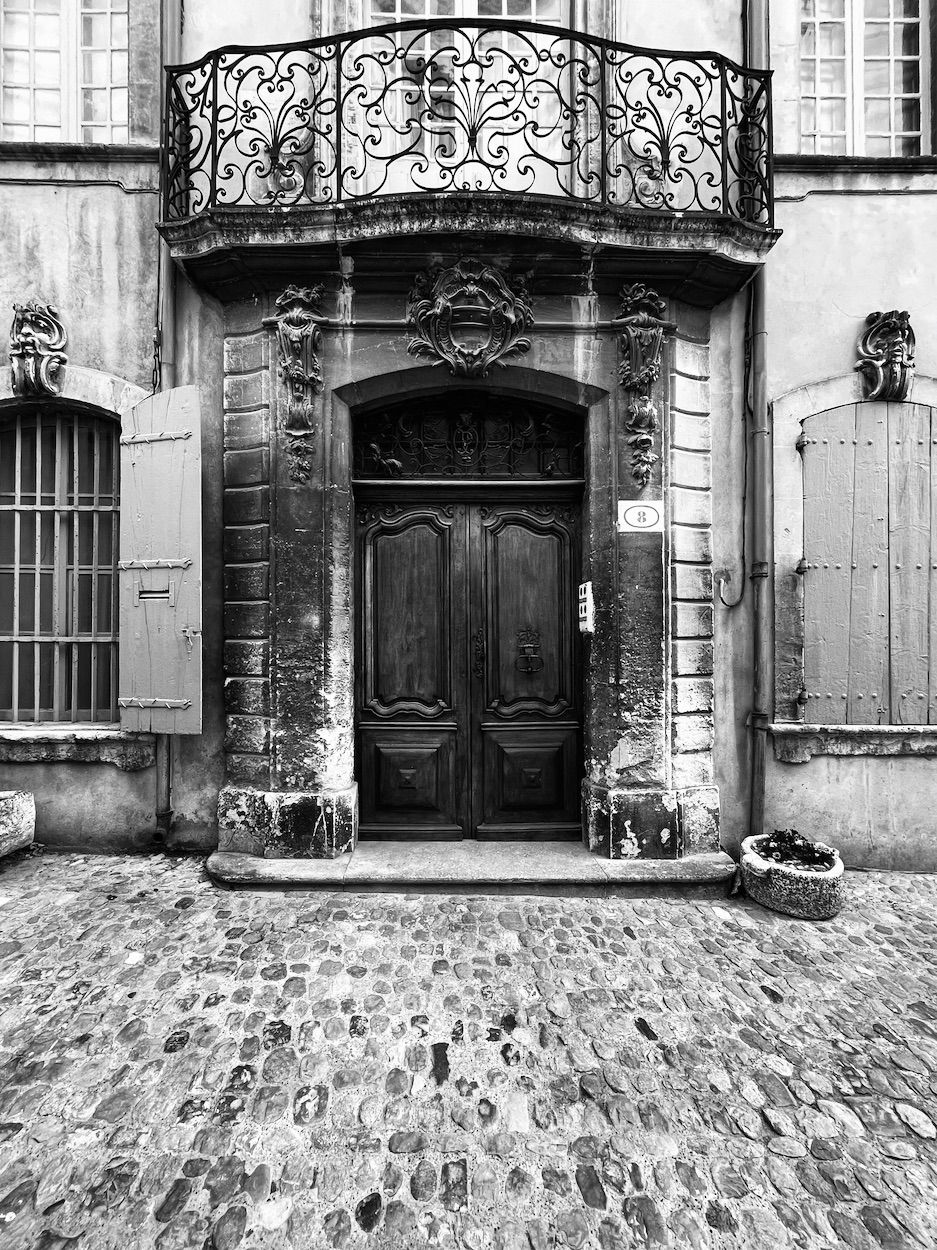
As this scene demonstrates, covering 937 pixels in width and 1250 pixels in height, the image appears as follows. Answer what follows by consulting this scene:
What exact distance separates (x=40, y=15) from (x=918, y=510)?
8.26 metres

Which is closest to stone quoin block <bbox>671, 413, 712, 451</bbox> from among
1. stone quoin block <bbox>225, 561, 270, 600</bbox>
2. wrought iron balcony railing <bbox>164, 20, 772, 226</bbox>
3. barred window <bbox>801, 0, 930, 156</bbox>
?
wrought iron balcony railing <bbox>164, 20, 772, 226</bbox>

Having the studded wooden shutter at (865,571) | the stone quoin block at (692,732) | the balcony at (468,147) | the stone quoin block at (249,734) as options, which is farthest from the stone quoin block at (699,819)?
the balcony at (468,147)

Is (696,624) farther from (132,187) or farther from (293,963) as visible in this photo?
(132,187)

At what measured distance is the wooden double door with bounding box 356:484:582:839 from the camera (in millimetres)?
4629

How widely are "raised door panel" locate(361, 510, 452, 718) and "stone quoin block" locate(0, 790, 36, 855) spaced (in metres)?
2.68

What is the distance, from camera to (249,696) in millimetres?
4410

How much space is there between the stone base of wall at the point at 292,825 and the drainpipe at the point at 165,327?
0.68m

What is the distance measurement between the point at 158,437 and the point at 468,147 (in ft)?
10.1

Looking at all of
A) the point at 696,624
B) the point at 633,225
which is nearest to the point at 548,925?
the point at 696,624

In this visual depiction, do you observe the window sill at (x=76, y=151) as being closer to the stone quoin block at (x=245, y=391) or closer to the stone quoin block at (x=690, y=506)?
the stone quoin block at (x=245, y=391)

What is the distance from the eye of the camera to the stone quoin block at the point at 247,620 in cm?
442

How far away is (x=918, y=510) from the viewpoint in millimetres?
4492

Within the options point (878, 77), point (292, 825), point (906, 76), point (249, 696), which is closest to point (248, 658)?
point (249, 696)

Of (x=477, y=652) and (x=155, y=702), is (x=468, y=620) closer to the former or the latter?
(x=477, y=652)
